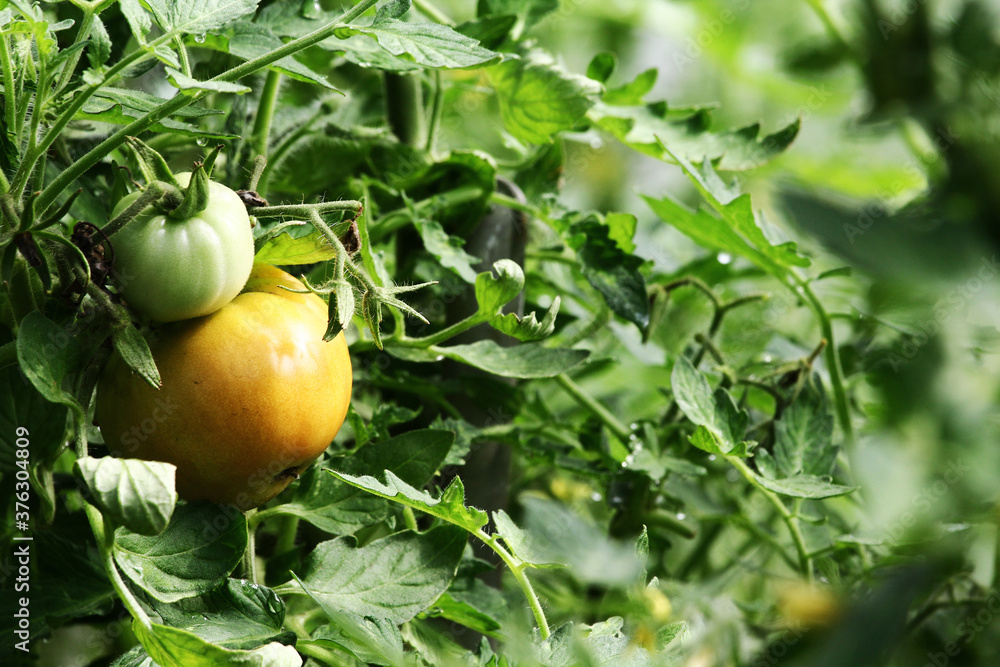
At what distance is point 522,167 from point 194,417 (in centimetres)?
35

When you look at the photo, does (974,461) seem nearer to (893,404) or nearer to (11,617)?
(893,404)

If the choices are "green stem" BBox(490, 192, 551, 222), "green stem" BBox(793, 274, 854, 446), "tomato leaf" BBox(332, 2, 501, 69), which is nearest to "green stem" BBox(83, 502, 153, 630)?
"tomato leaf" BBox(332, 2, 501, 69)

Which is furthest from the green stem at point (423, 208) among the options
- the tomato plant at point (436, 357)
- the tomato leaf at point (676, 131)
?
the tomato leaf at point (676, 131)

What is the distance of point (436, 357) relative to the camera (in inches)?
18.3

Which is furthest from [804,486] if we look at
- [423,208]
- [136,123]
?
[136,123]

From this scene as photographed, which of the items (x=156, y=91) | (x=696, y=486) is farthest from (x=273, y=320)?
(x=696, y=486)

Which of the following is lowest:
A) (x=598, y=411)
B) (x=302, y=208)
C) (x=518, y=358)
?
(x=598, y=411)

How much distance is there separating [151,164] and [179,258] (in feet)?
0.16

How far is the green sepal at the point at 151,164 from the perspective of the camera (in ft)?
1.09

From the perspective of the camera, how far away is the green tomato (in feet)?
1.05

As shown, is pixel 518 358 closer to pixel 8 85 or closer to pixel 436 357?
pixel 436 357

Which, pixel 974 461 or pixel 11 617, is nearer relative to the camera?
pixel 974 461

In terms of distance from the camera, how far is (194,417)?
0.33m

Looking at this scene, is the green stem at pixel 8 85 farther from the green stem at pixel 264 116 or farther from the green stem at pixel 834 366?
the green stem at pixel 834 366
